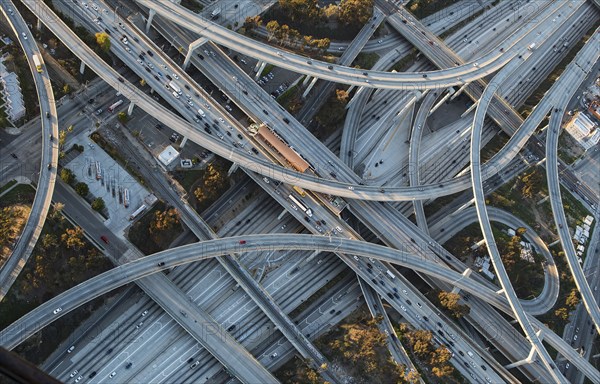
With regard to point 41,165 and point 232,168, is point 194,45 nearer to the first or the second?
point 232,168

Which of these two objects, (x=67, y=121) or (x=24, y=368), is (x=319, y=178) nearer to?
(x=67, y=121)

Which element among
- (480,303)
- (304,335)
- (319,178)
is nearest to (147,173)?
(319,178)

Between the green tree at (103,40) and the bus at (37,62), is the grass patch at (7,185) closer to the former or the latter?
the bus at (37,62)

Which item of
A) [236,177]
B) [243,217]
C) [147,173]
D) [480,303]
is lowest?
[480,303]

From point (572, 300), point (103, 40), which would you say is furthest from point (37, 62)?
point (572, 300)

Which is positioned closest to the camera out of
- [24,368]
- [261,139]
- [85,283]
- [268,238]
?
A: [24,368]
